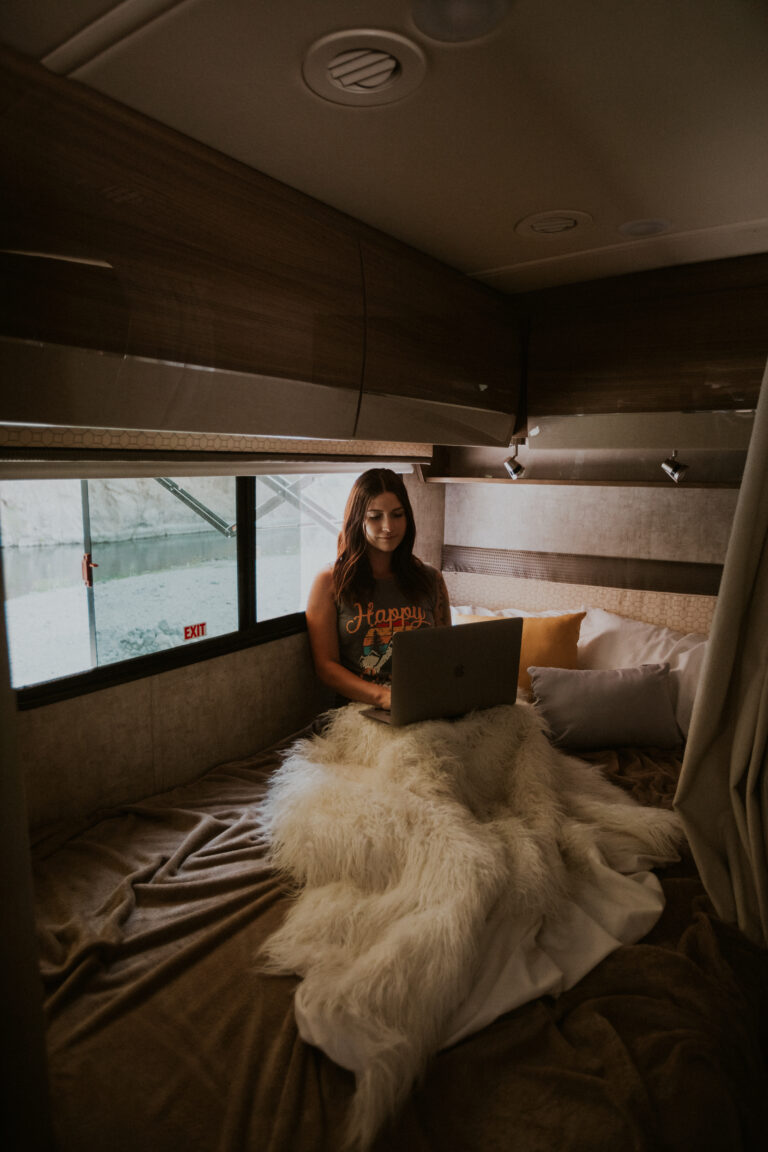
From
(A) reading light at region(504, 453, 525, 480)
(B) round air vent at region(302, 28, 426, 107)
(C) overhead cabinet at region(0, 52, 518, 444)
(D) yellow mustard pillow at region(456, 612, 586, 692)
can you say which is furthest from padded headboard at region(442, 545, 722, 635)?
(B) round air vent at region(302, 28, 426, 107)

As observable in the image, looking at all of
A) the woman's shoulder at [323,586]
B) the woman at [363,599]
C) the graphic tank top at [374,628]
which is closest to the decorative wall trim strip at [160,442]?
the woman at [363,599]

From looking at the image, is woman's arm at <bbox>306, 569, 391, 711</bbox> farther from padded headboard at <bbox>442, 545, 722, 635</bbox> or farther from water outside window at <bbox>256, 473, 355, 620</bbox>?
padded headboard at <bbox>442, 545, 722, 635</bbox>

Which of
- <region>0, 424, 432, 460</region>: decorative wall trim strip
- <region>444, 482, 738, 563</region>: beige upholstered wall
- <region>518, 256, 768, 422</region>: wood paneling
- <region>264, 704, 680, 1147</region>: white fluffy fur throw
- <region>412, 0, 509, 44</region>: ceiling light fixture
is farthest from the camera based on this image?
<region>444, 482, 738, 563</region>: beige upholstered wall

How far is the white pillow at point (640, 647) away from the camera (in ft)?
8.09

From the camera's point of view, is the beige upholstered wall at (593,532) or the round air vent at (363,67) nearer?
the round air vent at (363,67)

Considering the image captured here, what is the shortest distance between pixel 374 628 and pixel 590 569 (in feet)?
4.09

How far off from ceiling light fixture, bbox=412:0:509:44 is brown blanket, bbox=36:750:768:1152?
163 cm

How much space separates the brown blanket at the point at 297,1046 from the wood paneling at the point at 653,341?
1.60 meters

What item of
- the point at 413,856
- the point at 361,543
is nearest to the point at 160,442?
the point at 361,543

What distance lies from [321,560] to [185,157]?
5.91 ft

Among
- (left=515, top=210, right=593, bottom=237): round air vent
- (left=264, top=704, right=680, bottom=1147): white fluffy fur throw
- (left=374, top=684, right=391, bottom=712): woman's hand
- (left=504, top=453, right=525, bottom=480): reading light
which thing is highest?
(left=515, top=210, right=593, bottom=237): round air vent

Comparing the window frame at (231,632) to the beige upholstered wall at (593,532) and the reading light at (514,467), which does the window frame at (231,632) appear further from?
the beige upholstered wall at (593,532)

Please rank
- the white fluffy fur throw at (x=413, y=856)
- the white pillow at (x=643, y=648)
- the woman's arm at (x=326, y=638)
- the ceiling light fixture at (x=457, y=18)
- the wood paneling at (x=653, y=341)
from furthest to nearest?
the white pillow at (x=643, y=648)
the woman's arm at (x=326, y=638)
the wood paneling at (x=653, y=341)
the white fluffy fur throw at (x=413, y=856)
the ceiling light fixture at (x=457, y=18)

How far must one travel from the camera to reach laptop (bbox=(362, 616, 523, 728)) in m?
1.81
